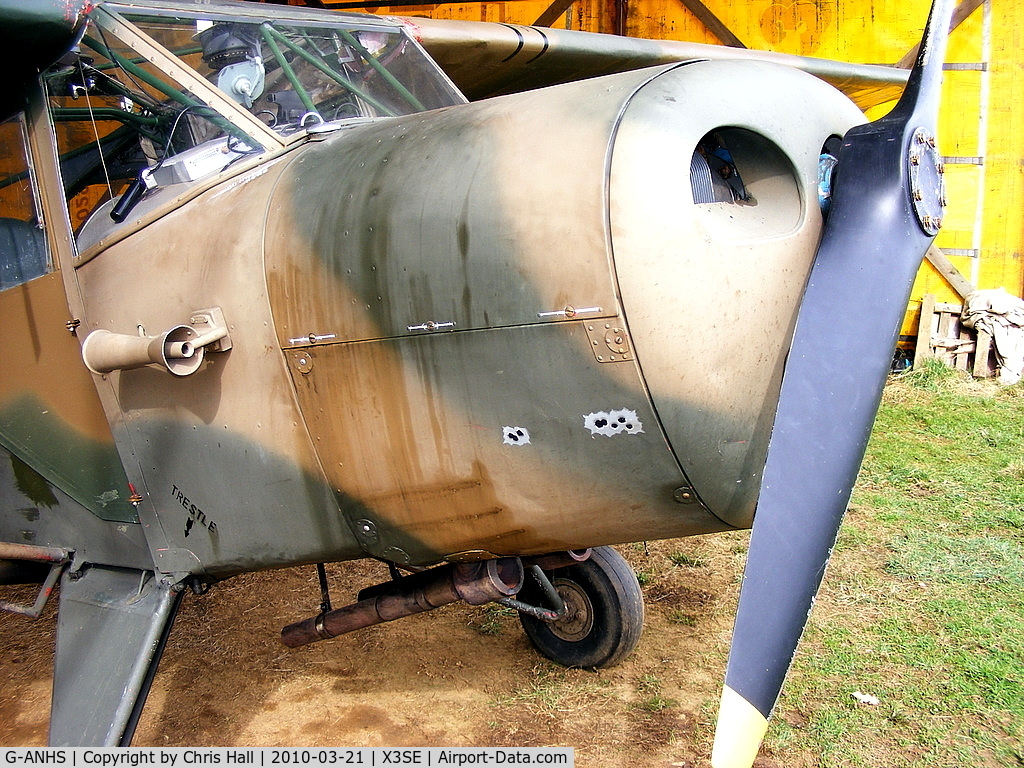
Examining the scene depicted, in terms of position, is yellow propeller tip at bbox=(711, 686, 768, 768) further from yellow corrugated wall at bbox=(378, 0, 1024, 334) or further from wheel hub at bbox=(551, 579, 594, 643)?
yellow corrugated wall at bbox=(378, 0, 1024, 334)

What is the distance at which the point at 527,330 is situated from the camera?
79.9 inches

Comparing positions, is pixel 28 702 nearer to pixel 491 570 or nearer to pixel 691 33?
pixel 491 570

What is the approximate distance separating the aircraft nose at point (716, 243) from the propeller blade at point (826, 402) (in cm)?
9

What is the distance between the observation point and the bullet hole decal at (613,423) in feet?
6.56

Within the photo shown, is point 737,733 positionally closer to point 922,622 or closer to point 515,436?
point 515,436

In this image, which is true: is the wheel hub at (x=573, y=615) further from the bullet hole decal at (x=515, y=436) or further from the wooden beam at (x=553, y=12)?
the wooden beam at (x=553, y=12)

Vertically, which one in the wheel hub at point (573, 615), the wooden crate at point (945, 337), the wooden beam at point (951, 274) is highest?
the wooden beam at point (951, 274)

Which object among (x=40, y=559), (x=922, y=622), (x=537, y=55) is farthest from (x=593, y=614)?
(x=537, y=55)

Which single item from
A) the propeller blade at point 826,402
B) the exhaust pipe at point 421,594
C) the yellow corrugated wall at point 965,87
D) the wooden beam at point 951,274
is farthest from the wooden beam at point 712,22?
the propeller blade at point 826,402

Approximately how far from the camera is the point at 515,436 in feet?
7.06

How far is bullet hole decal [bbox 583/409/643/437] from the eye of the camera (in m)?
2.00

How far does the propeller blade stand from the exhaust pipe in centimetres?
108

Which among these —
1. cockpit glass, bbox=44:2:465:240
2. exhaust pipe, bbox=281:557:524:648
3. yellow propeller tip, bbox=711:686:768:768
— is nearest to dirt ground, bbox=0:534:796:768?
exhaust pipe, bbox=281:557:524:648

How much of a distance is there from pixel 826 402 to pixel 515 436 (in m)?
0.71
